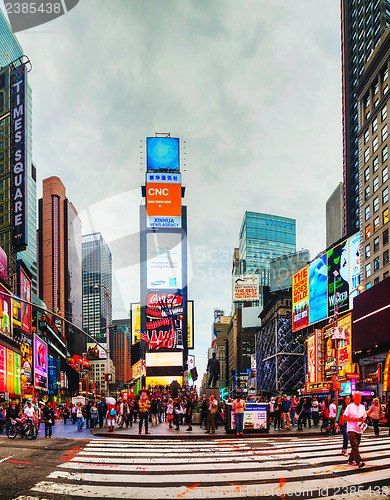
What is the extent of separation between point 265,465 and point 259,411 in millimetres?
11494

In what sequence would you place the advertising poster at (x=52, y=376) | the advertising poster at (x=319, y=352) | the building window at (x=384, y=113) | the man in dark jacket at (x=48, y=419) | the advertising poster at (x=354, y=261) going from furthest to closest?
the advertising poster at (x=52, y=376) → the advertising poster at (x=319, y=352) → the advertising poster at (x=354, y=261) → the building window at (x=384, y=113) → the man in dark jacket at (x=48, y=419)

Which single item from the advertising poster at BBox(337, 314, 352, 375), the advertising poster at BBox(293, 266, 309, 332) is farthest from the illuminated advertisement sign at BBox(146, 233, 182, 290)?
the advertising poster at BBox(337, 314, 352, 375)

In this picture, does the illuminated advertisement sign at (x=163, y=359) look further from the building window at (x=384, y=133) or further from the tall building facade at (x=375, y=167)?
the building window at (x=384, y=133)

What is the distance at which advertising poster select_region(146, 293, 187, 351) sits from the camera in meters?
133

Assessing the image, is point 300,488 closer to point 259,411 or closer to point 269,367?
point 259,411

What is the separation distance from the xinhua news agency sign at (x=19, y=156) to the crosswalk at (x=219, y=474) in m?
55.2

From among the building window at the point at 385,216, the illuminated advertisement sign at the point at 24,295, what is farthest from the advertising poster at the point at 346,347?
the illuminated advertisement sign at the point at 24,295

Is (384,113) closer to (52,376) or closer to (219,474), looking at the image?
(219,474)

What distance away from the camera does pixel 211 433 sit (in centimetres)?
2327

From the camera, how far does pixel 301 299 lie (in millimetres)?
91000

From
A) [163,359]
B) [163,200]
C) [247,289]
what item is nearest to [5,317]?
[163,359]

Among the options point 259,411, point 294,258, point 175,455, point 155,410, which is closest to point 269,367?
point 294,258

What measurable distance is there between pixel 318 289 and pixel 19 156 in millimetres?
49614

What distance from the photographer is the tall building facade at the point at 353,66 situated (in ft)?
340
